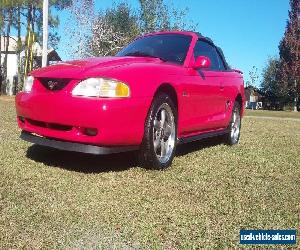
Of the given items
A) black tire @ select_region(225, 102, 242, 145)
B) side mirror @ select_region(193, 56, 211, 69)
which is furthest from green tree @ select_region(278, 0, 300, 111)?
side mirror @ select_region(193, 56, 211, 69)

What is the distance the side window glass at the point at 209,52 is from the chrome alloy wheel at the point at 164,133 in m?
1.19

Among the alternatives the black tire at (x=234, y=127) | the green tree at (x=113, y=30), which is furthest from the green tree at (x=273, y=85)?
the black tire at (x=234, y=127)

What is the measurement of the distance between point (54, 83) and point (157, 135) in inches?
47.9

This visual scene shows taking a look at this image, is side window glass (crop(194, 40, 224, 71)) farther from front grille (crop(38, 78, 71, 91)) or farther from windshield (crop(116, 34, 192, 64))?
front grille (crop(38, 78, 71, 91))

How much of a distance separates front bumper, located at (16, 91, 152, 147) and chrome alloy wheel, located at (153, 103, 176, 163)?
0.35 metres

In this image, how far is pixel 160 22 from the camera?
148ft

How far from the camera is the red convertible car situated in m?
4.04

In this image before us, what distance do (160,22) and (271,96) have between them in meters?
26.3

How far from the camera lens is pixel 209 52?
6398 millimetres

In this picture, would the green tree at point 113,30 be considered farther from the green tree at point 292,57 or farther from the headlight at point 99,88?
the headlight at point 99,88

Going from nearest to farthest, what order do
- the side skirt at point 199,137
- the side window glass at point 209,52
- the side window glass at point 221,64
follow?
the side skirt at point 199,137 → the side window glass at point 209,52 → the side window glass at point 221,64

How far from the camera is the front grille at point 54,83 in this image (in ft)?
13.6

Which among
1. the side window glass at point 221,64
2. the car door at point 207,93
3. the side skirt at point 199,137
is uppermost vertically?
the side window glass at point 221,64

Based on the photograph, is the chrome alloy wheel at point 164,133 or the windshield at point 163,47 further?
the windshield at point 163,47
